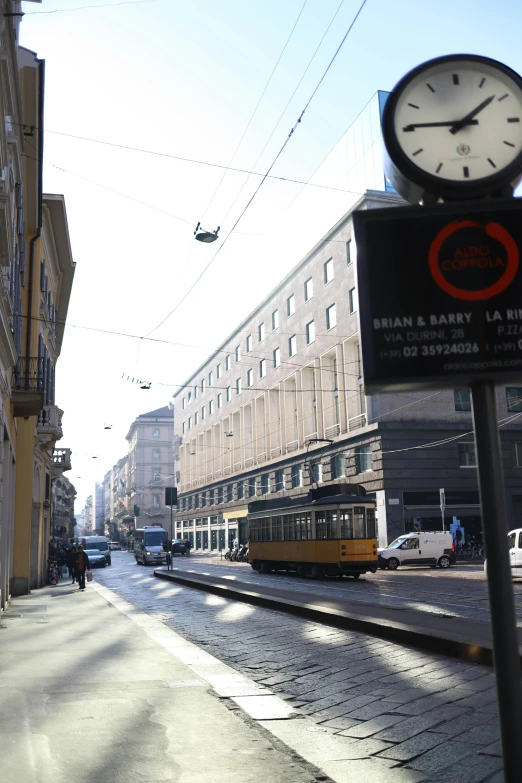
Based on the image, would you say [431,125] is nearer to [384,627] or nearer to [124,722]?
[124,722]

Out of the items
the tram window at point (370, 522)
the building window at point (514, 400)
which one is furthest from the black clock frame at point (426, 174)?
the building window at point (514, 400)

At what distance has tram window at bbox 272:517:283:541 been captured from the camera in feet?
99.7

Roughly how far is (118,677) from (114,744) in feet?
8.77

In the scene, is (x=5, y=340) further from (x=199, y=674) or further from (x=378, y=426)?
(x=378, y=426)

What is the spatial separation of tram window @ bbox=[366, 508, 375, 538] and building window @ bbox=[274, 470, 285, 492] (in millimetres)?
26634

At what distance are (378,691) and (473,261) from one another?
5.35m

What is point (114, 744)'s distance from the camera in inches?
201

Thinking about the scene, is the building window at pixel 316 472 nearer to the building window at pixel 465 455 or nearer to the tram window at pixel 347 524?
the building window at pixel 465 455

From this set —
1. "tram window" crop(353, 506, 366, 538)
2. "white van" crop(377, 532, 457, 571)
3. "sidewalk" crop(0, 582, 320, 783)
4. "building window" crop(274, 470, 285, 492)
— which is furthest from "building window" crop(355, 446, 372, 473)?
"sidewalk" crop(0, 582, 320, 783)

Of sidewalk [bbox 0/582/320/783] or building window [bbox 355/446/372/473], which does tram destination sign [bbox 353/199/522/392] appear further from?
building window [bbox 355/446/372/473]

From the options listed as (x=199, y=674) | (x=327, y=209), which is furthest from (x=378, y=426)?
(x=199, y=674)

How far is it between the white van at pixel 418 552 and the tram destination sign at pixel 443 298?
3123cm

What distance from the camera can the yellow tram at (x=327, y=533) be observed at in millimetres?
25172

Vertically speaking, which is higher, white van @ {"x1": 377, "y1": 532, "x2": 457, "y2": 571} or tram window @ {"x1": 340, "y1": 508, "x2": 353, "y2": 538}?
tram window @ {"x1": 340, "y1": 508, "x2": 353, "y2": 538}
